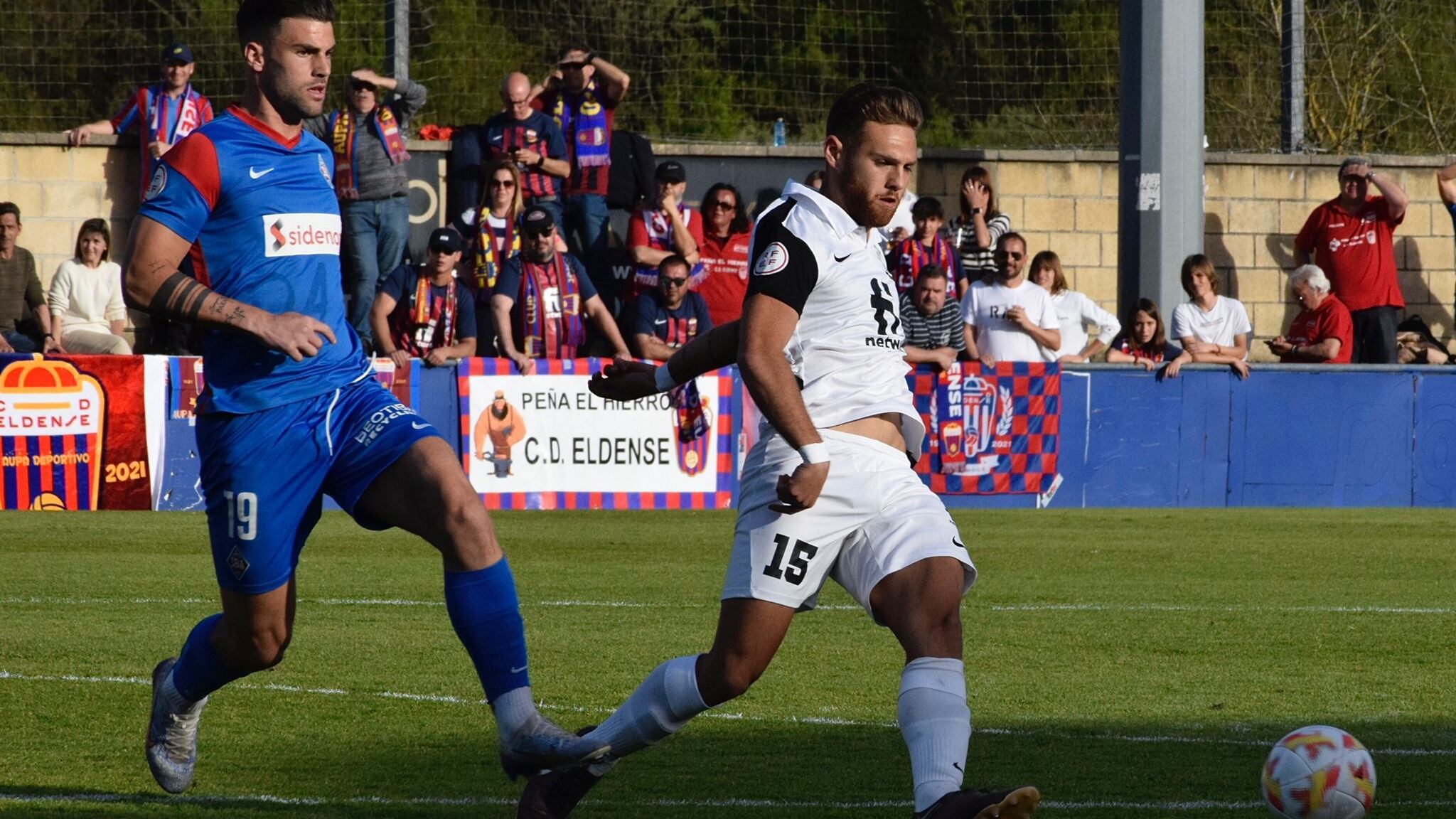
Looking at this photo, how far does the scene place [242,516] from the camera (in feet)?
16.7

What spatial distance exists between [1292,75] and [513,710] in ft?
56.5

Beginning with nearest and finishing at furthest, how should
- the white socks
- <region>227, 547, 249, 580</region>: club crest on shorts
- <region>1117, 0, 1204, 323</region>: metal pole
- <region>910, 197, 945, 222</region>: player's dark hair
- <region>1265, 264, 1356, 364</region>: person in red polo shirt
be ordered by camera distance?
1. the white socks
2. <region>227, 547, 249, 580</region>: club crest on shorts
3. <region>910, 197, 945, 222</region>: player's dark hair
4. <region>1265, 264, 1356, 364</region>: person in red polo shirt
5. <region>1117, 0, 1204, 323</region>: metal pole

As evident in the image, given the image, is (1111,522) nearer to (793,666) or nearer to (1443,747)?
(793,666)

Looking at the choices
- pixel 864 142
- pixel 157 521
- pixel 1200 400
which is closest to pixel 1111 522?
pixel 1200 400

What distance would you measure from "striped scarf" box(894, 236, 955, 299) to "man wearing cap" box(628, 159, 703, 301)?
5.82 ft

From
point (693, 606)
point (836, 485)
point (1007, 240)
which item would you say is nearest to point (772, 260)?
point (836, 485)

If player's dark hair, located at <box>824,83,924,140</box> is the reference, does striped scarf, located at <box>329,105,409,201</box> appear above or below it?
above

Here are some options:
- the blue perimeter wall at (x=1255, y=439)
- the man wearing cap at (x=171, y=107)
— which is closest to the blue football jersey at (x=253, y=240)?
the blue perimeter wall at (x=1255, y=439)

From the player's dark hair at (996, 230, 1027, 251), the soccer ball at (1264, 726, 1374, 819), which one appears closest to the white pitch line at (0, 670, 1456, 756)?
the soccer ball at (1264, 726, 1374, 819)

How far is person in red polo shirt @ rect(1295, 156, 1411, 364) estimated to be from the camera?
17.4 metres

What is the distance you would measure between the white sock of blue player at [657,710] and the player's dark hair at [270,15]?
214 cm

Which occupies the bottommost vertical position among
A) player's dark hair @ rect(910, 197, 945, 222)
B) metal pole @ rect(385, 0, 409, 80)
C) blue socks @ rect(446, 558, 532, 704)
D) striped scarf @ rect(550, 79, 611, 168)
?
blue socks @ rect(446, 558, 532, 704)

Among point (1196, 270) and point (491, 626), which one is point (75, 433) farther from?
point (491, 626)

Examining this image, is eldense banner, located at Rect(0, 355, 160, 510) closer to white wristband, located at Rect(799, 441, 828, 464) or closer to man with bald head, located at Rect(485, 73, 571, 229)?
man with bald head, located at Rect(485, 73, 571, 229)
